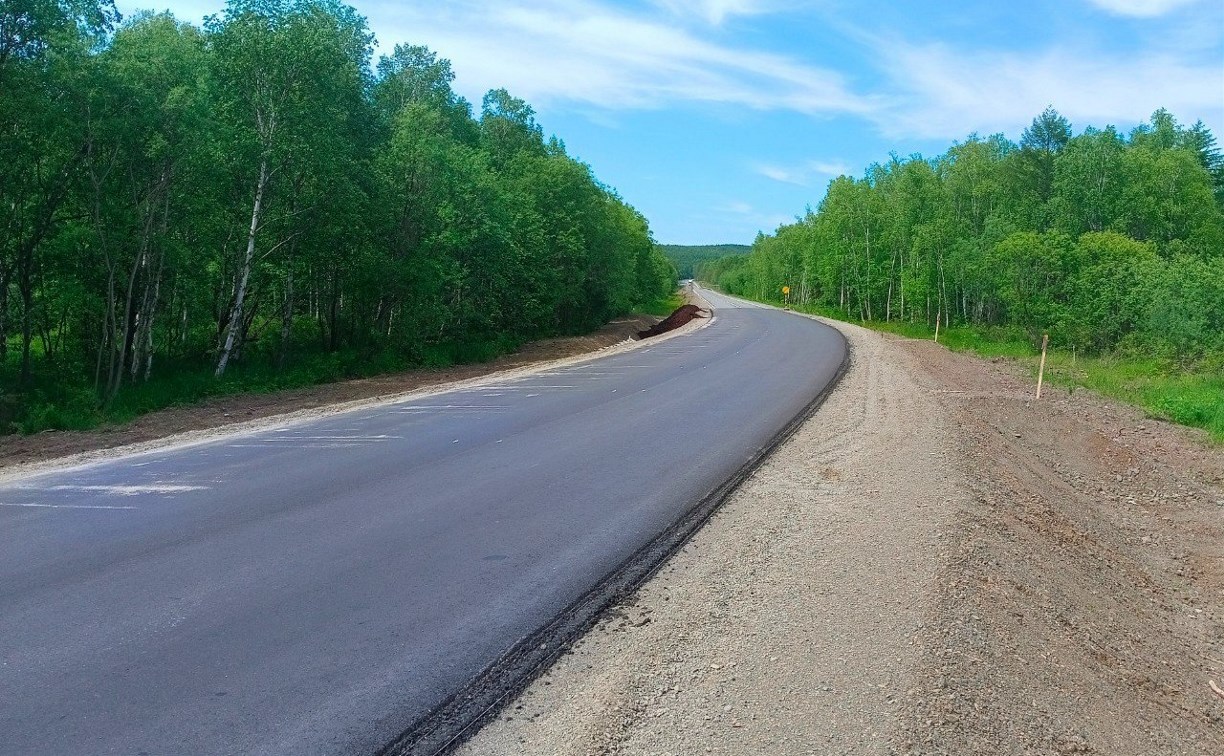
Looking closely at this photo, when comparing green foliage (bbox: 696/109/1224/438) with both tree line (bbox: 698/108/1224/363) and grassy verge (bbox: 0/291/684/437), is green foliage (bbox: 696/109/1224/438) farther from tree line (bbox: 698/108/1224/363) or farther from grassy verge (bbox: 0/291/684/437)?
grassy verge (bbox: 0/291/684/437)

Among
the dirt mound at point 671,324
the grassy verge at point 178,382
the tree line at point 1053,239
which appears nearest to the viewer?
the grassy verge at point 178,382

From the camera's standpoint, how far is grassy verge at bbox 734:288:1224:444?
17719 mm

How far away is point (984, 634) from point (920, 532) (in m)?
2.26

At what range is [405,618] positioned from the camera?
17.2 ft

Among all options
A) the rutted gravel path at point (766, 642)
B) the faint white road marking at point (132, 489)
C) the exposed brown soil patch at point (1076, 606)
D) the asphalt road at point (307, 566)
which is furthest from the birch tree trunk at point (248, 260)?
the exposed brown soil patch at point (1076, 606)

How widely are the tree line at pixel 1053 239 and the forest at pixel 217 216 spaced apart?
950 inches

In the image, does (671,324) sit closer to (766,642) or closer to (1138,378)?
(1138,378)

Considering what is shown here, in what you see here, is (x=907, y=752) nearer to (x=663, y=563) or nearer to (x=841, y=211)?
(x=663, y=563)

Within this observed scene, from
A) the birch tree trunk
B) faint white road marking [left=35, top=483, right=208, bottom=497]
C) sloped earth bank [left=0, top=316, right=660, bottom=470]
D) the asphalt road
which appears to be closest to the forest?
the birch tree trunk

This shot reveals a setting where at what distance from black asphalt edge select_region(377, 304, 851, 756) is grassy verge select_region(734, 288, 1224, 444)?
1371 centimetres

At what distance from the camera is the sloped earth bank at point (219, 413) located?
12021 millimetres

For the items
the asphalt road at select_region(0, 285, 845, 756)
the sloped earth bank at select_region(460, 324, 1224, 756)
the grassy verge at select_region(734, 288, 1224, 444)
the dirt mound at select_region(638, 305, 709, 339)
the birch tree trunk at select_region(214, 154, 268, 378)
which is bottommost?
the grassy verge at select_region(734, 288, 1224, 444)

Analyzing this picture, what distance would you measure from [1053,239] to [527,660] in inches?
1468

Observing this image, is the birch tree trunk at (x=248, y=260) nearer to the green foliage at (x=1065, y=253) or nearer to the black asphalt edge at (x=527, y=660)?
the black asphalt edge at (x=527, y=660)
